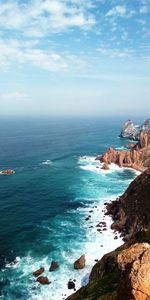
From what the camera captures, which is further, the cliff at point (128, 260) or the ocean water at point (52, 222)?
the ocean water at point (52, 222)

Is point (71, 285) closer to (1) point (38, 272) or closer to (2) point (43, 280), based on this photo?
(2) point (43, 280)

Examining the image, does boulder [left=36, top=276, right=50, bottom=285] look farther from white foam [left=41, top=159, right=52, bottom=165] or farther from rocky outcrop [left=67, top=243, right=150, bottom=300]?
white foam [left=41, top=159, right=52, bottom=165]

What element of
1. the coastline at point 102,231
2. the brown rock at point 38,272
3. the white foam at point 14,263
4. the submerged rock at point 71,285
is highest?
the coastline at point 102,231

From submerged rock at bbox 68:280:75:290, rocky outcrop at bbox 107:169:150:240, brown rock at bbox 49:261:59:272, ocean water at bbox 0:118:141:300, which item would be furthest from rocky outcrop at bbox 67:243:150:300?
rocky outcrop at bbox 107:169:150:240

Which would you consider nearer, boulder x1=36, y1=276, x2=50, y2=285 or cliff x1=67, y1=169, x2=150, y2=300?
cliff x1=67, y1=169, x2=150, y2=300

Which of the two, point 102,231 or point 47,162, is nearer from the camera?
point 102,231

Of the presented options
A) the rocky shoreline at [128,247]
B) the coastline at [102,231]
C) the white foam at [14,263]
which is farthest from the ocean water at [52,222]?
the rocky shoreline at [128,247]

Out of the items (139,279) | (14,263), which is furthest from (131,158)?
(139,279)

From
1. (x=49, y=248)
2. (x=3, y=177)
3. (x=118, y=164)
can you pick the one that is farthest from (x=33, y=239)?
(x=118, y=164)

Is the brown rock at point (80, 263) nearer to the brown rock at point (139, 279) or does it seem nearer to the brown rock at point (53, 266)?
the brown rock at point (53, 266)
